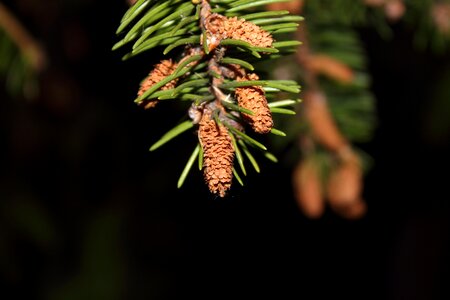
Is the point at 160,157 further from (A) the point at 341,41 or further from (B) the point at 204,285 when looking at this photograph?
(A) the point at 341,41

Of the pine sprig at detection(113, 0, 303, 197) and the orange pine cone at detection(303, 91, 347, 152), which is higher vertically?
the pine sprig at detection(113, 0, 303, 197)

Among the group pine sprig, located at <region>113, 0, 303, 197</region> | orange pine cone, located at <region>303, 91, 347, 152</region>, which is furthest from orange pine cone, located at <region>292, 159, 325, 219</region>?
pine sprig, located at <region>113, 0, 303, 197</region>

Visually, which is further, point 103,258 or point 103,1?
point 103,258

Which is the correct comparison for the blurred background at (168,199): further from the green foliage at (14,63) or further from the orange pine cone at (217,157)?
the orange pine cone at (217,157)

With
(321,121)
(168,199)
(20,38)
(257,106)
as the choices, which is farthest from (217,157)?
(168,199)

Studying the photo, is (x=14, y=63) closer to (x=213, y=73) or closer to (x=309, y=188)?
(x=309, y=188)

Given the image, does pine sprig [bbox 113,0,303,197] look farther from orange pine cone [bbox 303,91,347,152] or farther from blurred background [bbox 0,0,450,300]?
blurred background [bbox 0,0,450,300]

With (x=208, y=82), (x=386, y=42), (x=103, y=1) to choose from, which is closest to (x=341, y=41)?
(x=208, y=82)
